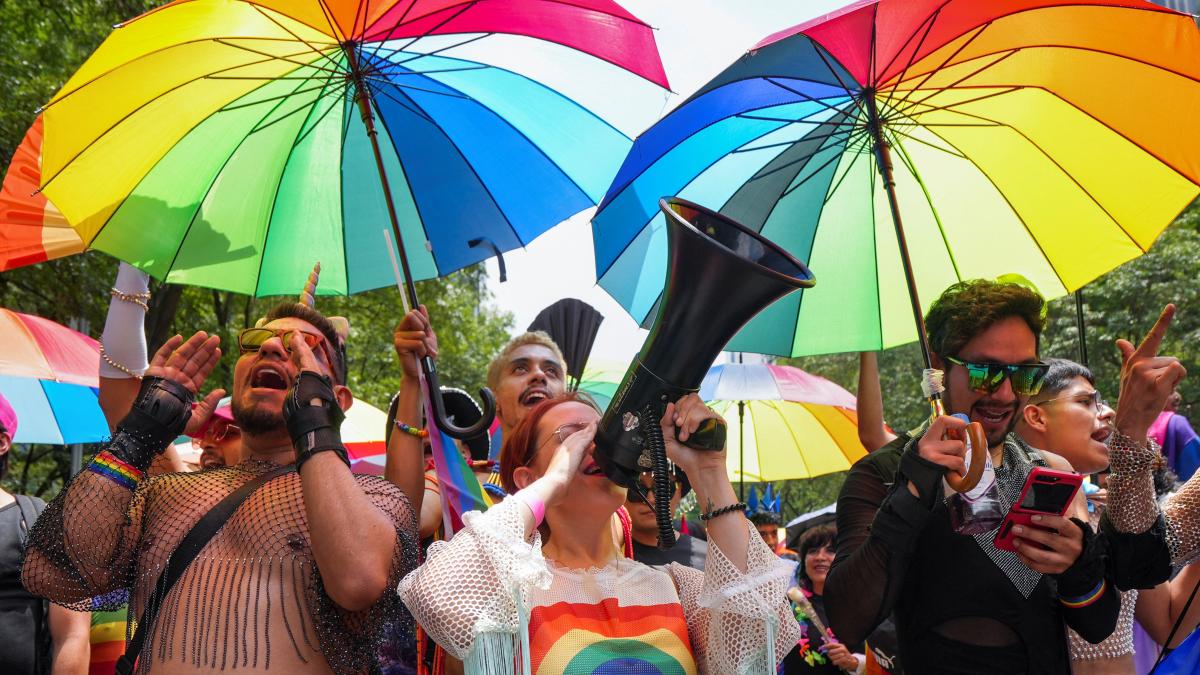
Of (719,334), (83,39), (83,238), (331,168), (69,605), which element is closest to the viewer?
(719,334)

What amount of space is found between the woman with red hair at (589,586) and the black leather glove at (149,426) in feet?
2.68

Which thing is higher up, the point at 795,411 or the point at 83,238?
the point at 83,238

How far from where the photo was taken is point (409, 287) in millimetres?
3707

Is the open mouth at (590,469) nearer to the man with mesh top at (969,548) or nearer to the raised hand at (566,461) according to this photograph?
the raised hand at (566,461)

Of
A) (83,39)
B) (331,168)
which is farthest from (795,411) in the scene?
(83,39)

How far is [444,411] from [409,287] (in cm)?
52

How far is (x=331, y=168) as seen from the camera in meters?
4.11

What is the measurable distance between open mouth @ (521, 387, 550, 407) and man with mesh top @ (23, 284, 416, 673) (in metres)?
1.80

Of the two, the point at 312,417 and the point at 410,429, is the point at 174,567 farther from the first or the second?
the point at 410,429

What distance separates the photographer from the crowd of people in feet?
8.99

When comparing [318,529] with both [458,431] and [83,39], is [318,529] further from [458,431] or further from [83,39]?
[83,39]

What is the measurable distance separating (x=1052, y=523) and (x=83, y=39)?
13.2 metres

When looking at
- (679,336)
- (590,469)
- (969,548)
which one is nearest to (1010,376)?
(969,548)

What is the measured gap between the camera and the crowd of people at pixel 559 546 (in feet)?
8.99
